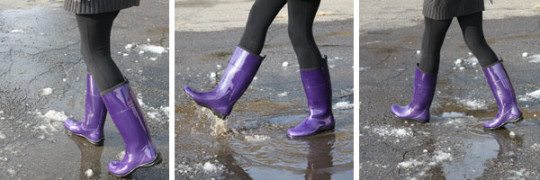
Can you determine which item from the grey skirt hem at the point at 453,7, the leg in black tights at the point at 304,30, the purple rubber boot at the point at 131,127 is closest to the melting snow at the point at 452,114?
the grey skirt hem at the point at 453,7

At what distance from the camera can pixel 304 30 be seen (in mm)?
2656

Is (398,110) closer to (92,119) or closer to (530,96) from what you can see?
(530,96)

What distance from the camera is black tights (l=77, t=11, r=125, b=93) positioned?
93.1 inches

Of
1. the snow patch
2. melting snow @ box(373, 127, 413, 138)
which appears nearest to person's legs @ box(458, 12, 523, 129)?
melting snow @ box(373, 127, 413, 138)

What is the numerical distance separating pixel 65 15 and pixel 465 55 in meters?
2.42

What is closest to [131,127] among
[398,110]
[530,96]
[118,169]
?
[118,169]

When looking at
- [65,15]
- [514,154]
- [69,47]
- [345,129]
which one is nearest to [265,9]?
[345,129]

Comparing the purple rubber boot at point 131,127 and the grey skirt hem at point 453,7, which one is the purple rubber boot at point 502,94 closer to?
the grey skirt hem at point 453,7

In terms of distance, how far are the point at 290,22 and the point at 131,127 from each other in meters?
0.66

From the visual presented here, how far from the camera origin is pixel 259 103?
3201 mm

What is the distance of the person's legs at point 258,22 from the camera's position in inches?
103

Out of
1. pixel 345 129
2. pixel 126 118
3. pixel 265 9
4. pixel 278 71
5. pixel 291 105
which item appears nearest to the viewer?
pixel 126 118

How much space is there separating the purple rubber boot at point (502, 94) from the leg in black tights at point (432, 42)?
0.62 feet

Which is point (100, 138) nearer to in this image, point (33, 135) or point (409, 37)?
point (33, 135)
